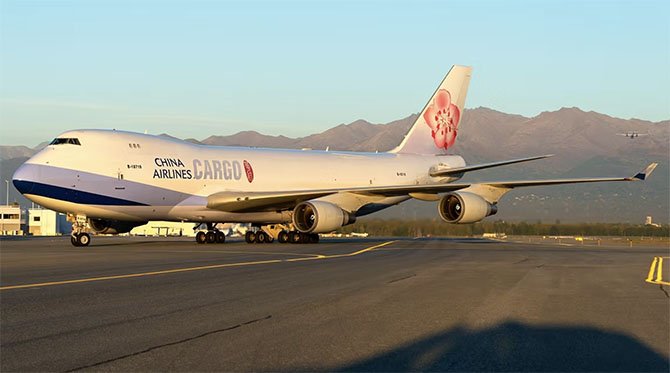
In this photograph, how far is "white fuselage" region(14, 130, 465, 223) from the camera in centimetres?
3828

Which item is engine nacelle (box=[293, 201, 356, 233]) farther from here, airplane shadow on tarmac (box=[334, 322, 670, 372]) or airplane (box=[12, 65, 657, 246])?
airplane shadow on tarmac (box=[334, 322, 670, 372])

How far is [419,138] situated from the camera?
56906 millimetres

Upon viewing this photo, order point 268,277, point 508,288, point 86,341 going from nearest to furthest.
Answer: point 86,341 < point 508,288 < point 268,277

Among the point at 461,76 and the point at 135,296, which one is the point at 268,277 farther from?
the point at 461,76

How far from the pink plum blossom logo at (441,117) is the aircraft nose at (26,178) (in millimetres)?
26695

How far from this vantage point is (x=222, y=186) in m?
44.0

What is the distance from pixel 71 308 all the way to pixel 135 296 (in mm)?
2074

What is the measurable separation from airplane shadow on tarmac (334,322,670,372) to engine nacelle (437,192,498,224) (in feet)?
104

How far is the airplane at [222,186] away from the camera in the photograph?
3866cm

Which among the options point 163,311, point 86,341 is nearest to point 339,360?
point 86,341

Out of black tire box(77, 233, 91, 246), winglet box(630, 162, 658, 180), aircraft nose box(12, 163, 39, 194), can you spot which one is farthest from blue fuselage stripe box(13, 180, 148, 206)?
winglet box(630, 162, 658, 180)

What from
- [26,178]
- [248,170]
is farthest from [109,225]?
[248,170]

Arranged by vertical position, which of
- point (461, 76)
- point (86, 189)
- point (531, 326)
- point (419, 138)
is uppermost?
point (461, 76)

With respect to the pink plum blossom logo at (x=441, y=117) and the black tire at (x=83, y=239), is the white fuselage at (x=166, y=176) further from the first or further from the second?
the pink plum blossom logo at (x=441, y=117)
